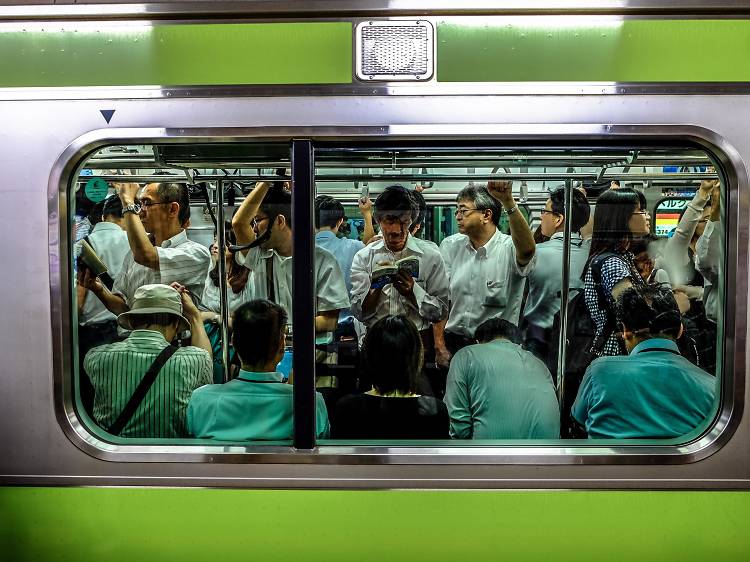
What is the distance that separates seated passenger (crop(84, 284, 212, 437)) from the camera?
2424mm

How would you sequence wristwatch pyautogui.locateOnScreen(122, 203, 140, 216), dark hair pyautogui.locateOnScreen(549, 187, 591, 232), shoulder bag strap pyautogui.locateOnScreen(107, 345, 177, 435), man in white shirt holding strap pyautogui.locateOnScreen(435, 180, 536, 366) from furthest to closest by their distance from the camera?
dark hair pyautogui.locateOnScreen(549, 187, 591, 232) → man in white shirt holding strap pyautogui.locateOnScreen(435, 180, 536, 366) → wristwatch pyautogui.locateOnScreen(122, 203, 140, 216) → shoulder bag strap pyautogui.locateOnScreen(107, 345, 177, 435)

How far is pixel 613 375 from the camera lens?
2.54m

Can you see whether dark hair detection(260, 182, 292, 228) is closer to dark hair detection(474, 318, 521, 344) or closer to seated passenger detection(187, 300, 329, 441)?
seated passenger detection(187, 300, 329, 441)

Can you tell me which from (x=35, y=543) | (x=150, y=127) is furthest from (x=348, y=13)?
(x=35, y=543)

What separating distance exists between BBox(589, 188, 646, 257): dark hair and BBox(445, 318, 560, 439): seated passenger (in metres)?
0.62

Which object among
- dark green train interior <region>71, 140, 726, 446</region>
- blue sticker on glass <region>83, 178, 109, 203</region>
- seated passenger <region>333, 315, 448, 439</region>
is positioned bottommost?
seated passenger <region>333, 315, 448, 439</region>

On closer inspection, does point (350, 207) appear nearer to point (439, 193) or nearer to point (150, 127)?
point (439, 193)

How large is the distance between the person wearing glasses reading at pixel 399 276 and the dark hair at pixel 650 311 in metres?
0.79

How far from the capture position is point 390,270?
310 centimetres

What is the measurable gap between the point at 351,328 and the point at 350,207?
0.55m

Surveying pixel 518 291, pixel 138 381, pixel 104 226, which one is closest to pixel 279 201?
pixel 104 226

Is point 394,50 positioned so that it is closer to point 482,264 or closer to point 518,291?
point 482,264

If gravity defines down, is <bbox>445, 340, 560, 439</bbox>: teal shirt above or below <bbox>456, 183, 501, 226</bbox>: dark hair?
below

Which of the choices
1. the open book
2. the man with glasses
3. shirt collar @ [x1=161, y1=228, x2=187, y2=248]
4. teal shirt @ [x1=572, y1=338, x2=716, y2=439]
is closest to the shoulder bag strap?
the man with glasses
